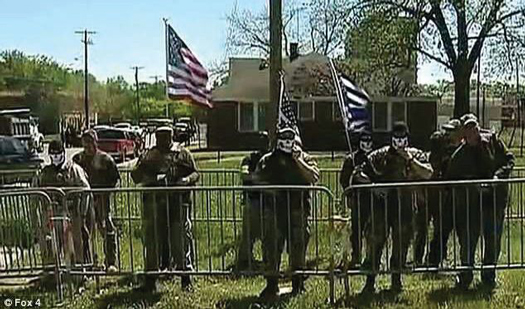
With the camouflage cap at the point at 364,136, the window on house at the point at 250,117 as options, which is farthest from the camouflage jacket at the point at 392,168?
the window on house at the point at 250,117

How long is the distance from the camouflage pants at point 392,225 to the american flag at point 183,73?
13.3 feet

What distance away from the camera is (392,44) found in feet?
119

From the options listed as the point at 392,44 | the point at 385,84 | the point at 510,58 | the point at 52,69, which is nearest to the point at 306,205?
the point at 392,44

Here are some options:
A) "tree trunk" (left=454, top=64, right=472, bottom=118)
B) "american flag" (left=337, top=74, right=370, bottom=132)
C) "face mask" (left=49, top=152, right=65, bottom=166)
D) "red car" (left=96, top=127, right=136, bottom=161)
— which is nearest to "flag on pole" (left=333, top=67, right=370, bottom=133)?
"american flag" (left=337, top=74, right=370, bottom=132)

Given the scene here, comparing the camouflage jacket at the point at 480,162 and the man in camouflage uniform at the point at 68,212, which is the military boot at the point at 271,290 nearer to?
the man in camouflage uniform at the point at 68,212

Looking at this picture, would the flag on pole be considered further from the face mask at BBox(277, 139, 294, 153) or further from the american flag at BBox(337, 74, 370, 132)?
the face mask at BBox(277, 139, 294, 153)

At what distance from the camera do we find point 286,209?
8.52 metres

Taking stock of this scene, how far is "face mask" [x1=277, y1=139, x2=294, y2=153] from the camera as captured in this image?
27.8 ft

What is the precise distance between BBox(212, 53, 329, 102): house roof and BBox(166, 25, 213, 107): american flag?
27.1m

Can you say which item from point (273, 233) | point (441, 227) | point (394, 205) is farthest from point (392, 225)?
point (273, 233)

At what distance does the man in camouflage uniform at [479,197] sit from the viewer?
28.2 ft

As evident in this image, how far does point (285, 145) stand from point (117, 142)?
1238 inches

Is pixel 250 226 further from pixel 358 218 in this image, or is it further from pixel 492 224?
pixel 492 224

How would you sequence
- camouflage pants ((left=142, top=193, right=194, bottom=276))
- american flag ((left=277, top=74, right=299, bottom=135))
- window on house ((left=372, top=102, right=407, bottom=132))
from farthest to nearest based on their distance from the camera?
1. window on house ((left=372, top=102, right=407, bottom=132))
2. american flag ((left=277, top=74, right=299, bottom=135))
3. camouflage pants ((left=142, top=193, right=194, bottom=276))
